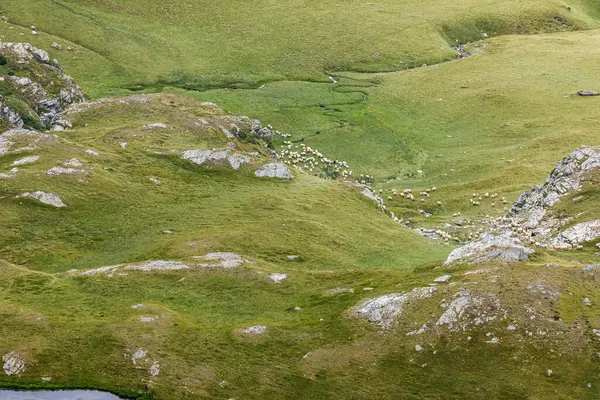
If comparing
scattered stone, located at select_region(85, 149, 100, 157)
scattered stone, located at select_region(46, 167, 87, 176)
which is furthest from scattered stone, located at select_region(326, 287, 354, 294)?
scattered stone, located at select_region(85, 149, 100, 157)

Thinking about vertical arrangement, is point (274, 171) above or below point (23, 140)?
below

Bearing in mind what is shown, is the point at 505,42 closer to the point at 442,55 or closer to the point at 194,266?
the point at 442,55

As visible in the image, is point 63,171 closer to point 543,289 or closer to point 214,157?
point 214,157

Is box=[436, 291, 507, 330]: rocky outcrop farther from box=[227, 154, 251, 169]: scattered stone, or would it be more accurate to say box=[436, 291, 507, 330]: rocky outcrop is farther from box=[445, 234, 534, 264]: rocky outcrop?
box=[227, 154, 251, 169]: scattered stone

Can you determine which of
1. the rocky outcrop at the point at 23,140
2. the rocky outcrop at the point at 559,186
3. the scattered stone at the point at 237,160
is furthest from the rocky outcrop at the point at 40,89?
the rocky outcrop at the point at 559,186

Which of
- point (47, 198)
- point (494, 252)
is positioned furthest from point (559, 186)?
point (47, 198)

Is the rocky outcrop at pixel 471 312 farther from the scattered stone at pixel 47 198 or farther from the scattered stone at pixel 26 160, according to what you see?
the scattered stone at pixel 26 160

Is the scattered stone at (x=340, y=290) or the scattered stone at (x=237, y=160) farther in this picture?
the scattered stone at (x=237, y=160)
